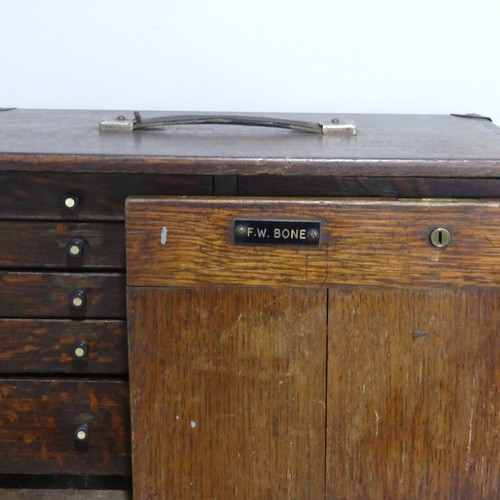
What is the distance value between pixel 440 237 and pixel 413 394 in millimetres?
222

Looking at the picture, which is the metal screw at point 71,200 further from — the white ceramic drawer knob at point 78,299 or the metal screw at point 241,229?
the metal screw at point 241,229

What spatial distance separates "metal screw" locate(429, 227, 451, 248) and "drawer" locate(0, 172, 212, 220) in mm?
313

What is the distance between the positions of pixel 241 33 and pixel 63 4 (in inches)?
13.8

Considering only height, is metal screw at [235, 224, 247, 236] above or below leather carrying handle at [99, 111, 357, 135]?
below

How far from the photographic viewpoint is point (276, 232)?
1198 millimetres

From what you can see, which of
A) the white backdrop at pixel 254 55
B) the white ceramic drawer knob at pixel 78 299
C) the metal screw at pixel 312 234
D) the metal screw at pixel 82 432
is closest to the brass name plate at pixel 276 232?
the metal screw at pixel 312 234

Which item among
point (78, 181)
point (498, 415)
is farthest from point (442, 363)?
point (78, 181)

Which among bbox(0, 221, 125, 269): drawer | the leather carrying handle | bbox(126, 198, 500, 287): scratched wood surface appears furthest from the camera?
the leather carrying handle

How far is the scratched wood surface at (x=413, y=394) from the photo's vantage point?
122 cm

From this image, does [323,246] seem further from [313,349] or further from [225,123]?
[225,123]

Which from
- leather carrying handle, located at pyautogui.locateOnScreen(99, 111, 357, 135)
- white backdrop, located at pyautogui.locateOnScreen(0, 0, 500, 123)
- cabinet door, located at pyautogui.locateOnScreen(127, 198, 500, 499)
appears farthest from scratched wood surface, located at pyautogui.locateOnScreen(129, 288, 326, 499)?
white backdrop, located at pyautogui.locateOnScreen(0, 0, 500, 123)

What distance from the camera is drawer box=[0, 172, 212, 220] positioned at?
4.16 ft

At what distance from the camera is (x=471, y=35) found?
69.8 inches

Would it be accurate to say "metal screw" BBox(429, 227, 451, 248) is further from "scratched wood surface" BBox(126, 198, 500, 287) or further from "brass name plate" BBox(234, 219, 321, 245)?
"brass name plate" BBox(234, 219, 321, 245)
